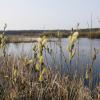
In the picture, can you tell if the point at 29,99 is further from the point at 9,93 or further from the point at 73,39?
the point at 73,39

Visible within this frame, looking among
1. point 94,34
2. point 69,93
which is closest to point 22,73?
point 69,93

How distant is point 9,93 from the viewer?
3518 mm

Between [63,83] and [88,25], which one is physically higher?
[88,25]

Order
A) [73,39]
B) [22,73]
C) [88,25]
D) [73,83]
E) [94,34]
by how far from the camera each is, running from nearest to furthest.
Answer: [73,39] → [88,25] → [73,83] → [22,73] → [94,34]

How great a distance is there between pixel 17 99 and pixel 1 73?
3.25 ft

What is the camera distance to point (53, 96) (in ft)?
11.9

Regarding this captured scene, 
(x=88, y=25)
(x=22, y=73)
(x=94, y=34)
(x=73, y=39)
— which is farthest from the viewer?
(x=94, y=34)

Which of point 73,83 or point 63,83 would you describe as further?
point 63,83

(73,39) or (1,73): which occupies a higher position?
(73,39)

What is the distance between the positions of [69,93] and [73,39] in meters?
1.15

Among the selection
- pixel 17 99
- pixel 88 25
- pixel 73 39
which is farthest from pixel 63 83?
pixel 73 39

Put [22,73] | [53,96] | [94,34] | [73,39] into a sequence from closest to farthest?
[73,39]
[53,96]
[22,73]
[94,34]

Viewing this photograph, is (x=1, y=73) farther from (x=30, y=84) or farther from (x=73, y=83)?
(x=73, y=83)

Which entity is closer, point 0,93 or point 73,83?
point 73,83
